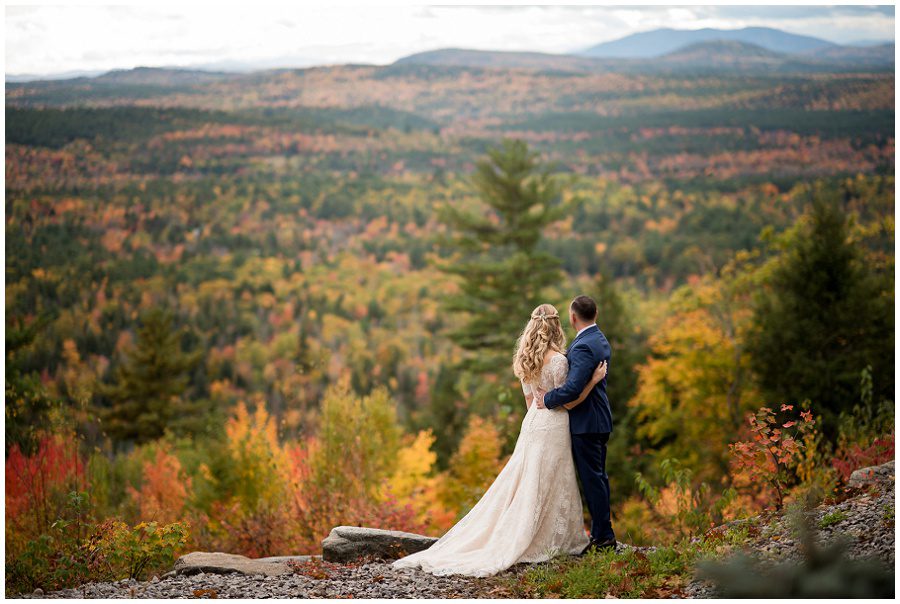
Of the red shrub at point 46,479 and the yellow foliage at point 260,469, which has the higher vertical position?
the red shrub at point 46,479

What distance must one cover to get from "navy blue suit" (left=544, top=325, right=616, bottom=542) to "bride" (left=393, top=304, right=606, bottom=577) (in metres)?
0.10

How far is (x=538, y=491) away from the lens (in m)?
5.81

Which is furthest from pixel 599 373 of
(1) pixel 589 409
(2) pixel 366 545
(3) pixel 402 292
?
(3) pixel 402 292

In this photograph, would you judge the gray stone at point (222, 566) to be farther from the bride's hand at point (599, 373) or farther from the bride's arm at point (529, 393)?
the bride's hand at point (599, 373)

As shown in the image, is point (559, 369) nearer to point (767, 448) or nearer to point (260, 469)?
point (767, 448)

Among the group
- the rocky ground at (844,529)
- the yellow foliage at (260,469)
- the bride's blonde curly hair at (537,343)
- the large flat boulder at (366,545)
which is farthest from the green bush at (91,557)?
the rocky ground at (844,529)

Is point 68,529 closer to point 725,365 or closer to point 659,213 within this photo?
point 725,365

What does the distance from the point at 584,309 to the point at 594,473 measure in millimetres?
1324

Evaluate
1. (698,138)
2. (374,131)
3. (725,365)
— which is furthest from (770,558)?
(374,131)

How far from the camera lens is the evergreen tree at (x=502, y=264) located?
24891 millimetres

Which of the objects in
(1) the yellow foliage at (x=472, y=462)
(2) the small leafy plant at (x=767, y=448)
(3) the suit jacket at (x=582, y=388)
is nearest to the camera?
(3) the suit jacket at (x=582, y=388)

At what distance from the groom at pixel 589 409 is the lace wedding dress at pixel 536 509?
11 cm

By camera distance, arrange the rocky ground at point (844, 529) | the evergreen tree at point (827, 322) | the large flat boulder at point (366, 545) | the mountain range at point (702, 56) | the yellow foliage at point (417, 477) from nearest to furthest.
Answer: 1. the rocky ground at point (844, 529)
2. the large flat boulder at point (366, 545)
3. the evergreen tree at point (827, 322)
4. the yellow foliage at point (417, 477)
5. the mountain range at point (702, 56)

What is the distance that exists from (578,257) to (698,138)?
4664cm
